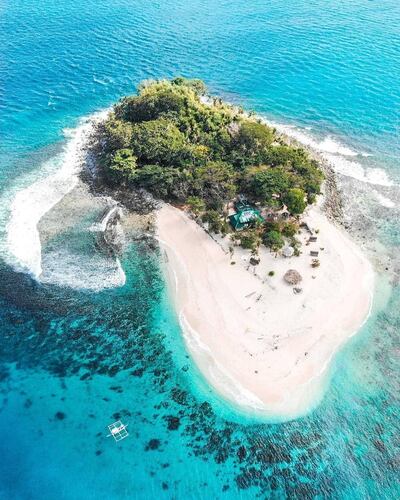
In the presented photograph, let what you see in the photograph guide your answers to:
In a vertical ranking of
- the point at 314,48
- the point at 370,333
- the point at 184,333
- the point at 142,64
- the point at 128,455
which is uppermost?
the point at 314,48

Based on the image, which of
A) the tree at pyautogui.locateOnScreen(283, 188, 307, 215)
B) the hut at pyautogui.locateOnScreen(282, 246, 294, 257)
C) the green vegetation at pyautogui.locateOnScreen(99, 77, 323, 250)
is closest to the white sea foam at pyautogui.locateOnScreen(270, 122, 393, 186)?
the green vegetation at pyautogui.locateOnScreen(99, 77, 323, 250)

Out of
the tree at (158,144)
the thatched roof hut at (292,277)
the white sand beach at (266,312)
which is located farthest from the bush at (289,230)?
the tree at (158,144)

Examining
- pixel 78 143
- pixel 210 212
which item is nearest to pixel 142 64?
pixel 78 143

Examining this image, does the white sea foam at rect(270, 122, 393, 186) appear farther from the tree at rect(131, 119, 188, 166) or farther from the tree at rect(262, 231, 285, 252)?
the tree at rect(262, 231, 285, 252)

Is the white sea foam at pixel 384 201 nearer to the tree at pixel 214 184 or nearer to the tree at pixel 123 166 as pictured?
the tree at pixel 214 184

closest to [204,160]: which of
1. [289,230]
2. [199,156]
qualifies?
[199,156]

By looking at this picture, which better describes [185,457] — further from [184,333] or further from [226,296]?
[226,296]
